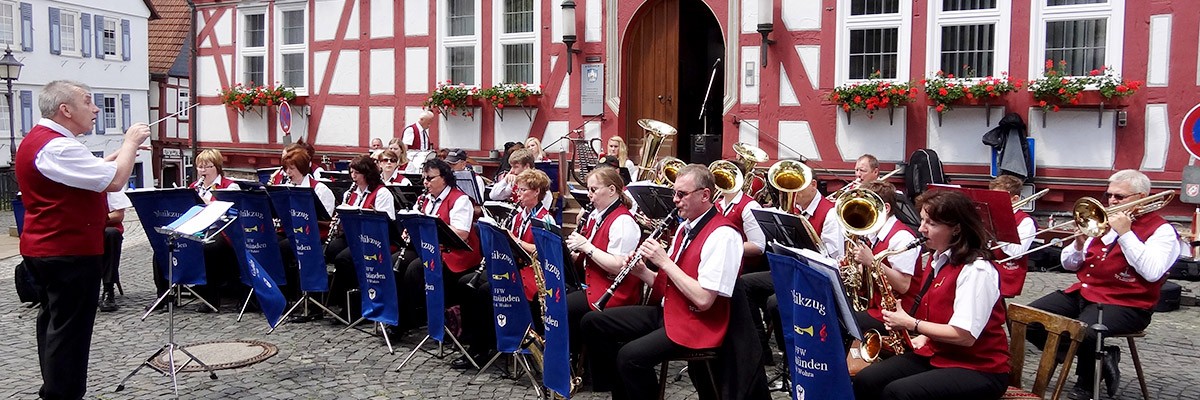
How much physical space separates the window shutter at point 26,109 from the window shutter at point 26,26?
156 centimetres

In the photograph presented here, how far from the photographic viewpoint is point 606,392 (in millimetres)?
6461

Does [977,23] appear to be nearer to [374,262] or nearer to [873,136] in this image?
[873,136]

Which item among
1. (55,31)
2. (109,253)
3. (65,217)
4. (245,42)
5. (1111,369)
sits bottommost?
(1111,369)

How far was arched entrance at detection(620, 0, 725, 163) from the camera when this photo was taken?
15.0m

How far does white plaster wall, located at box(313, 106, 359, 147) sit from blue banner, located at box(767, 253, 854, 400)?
14.3m

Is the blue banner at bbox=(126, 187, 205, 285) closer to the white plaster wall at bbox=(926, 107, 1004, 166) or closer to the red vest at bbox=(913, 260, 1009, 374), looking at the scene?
the red vest at bbox=(913, 260, 1009, 374)

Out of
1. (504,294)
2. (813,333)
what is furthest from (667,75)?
(813,333)

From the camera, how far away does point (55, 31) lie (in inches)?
1231

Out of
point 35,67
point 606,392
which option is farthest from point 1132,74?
point 35,67

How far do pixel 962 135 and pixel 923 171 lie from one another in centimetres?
76

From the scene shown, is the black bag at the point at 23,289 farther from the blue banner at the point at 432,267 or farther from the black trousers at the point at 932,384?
the black trousers at the point at 932,384

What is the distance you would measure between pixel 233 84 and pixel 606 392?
15.2 meters

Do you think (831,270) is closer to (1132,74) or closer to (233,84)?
(1132,74)

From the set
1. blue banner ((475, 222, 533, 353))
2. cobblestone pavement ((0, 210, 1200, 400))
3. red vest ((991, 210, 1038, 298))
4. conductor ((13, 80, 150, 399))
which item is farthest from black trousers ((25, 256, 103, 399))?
red vest ((991, 210, 1038, 298))
